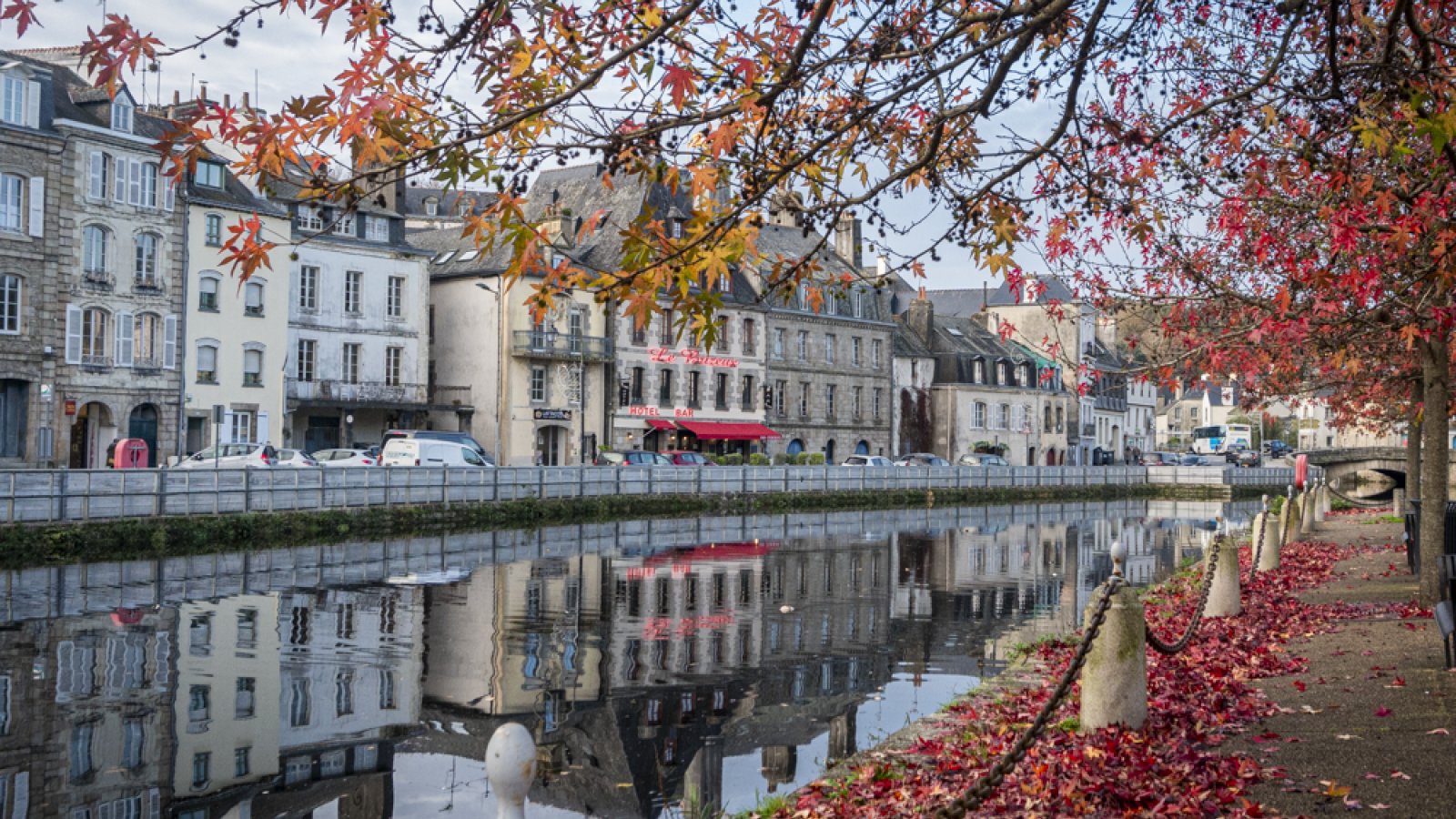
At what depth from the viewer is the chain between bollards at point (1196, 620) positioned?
7735 millimetres

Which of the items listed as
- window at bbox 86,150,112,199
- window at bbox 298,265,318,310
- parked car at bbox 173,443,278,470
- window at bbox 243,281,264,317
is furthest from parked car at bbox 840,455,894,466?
window at bbox 86,150,112,199

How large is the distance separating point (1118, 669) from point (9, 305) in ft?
120

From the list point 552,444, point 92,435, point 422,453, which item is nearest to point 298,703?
point 422,453

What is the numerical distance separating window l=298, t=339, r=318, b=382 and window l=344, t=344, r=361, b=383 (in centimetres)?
127

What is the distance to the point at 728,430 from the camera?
187ft

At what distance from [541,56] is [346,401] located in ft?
135

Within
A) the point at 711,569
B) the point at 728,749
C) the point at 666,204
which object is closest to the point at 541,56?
the point at 728,749

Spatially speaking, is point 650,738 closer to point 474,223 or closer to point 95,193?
point 474,223

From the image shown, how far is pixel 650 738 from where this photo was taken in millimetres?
9445

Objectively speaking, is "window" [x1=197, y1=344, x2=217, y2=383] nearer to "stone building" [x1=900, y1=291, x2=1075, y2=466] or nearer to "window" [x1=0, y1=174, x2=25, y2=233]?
"window" [x1=0, y1=174, x2=25, y2=233]

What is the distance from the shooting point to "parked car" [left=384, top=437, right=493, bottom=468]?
33469mm

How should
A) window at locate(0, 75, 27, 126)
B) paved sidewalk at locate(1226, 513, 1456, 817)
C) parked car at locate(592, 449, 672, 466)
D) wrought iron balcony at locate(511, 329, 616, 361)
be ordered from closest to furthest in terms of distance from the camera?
paved sidewalk at locate(1226, 513, 1456, 817)
window at locate(0, 75, 27, 126)
parked car at locate(592, 449, 672, 466)
wrought iron balcony at locate(511, 329, 616, 361)

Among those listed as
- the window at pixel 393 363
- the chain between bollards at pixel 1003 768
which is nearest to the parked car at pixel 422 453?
the window at pixel 393 363

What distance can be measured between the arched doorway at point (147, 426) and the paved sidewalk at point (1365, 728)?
120 ft
